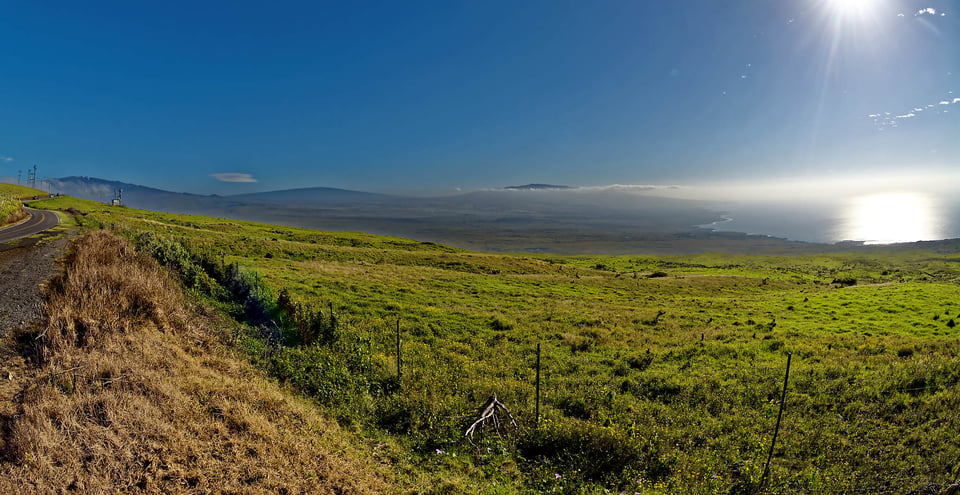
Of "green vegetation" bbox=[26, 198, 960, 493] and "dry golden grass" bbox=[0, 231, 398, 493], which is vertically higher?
"dry golden grass" bbox=[0, 231, 398, 493]

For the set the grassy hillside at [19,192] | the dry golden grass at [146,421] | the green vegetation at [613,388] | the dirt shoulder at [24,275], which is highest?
the grassy hillside at [19,192]

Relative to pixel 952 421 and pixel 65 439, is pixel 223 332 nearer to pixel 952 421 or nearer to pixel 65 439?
pixel 65 439

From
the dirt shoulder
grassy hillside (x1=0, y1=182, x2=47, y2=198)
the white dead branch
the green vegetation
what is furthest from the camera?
grassy hillside (x1=0, y1=182, x2=47, y2=198)

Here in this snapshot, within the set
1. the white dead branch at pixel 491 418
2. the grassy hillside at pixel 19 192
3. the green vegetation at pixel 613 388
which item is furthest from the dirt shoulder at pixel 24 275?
the grassy hillside at pixel 19 192

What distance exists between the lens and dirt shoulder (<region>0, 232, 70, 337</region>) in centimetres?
941

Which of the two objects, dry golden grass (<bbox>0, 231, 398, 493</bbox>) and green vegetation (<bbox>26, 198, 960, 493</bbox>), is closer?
dry golden grass (<bbox>0, 231, 398, 493</bbox>)

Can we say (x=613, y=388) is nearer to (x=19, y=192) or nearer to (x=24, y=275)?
(x=24, y=275)

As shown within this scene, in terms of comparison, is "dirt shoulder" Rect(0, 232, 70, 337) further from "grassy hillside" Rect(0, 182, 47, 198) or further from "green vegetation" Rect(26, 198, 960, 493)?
"grassy hillside" Rect(0, 182, 47, 198)

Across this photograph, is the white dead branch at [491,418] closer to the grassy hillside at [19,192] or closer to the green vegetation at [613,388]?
the green vegetation at [613,388]

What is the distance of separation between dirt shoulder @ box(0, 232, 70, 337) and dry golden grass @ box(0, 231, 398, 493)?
2.18 feet

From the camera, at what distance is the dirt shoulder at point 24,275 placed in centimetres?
941

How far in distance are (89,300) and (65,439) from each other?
221 inches

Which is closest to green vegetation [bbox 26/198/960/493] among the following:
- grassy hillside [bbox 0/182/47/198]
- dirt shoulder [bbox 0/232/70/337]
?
dirt shoulder [bbox 0/232/70/337]

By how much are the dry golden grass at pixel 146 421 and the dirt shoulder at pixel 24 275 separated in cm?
66
